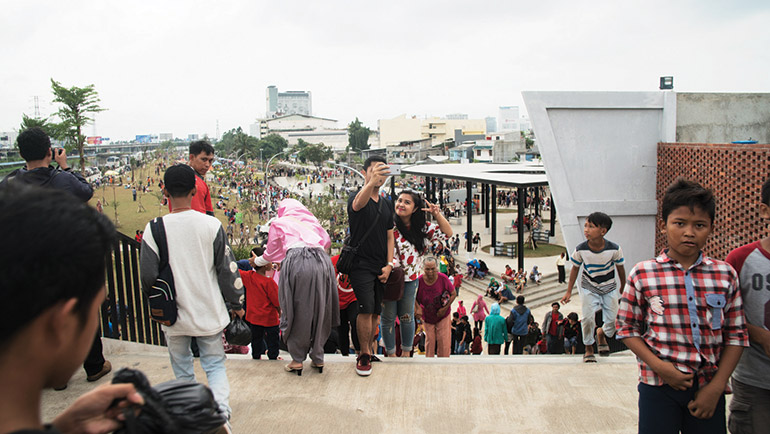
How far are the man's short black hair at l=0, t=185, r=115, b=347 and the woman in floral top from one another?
147 inches

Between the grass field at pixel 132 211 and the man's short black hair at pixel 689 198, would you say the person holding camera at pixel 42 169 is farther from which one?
the grass field at pixel 132 211

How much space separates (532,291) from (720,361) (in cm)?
1600

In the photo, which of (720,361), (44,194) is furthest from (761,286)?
(44,194)

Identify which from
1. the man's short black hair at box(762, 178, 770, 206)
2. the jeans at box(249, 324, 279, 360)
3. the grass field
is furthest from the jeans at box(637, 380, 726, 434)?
the grass field

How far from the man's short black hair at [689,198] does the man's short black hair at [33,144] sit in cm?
374

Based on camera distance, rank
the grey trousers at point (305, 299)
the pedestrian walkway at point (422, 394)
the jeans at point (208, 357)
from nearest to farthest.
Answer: the jeans at point (208, 357) < the pedestrian walkway at point (422, 394) < the grey trousers at point (305, 299)

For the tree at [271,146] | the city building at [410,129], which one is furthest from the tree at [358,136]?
the tree at [271,146]

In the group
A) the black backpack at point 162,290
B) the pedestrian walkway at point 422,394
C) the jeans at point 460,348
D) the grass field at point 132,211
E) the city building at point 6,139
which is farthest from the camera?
the city building at point 6,139

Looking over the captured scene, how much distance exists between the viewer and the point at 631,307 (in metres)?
2.41

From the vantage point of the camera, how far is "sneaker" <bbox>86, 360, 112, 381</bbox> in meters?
3.87

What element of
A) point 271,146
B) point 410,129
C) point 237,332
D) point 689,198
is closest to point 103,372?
point 237,332

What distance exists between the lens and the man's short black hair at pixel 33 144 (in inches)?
135

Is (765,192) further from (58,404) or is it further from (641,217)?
(641,217)

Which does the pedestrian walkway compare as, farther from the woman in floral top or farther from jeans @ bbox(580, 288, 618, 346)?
the woman in floral top
